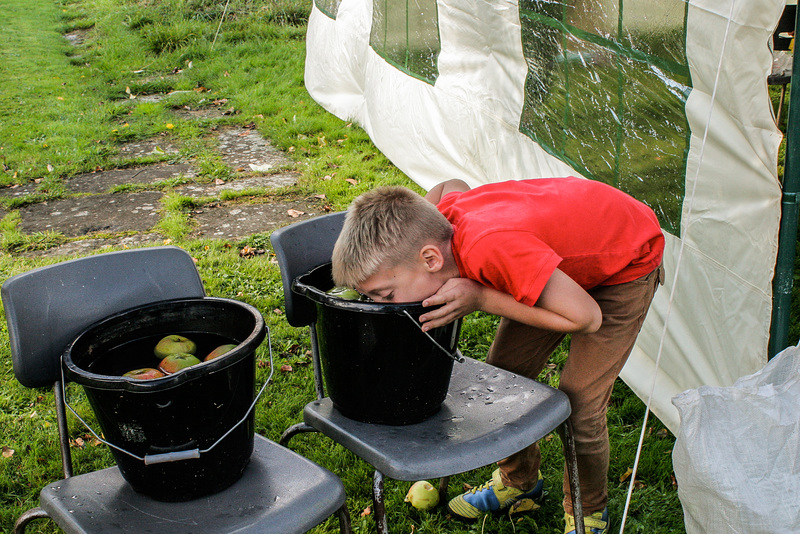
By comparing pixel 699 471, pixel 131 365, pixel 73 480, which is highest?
pixel 131 365

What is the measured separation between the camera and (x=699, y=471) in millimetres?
1604

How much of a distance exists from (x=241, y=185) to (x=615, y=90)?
11.0 feet

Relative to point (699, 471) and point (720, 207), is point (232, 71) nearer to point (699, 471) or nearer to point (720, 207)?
point (720, 207)

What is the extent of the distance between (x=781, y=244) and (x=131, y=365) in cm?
200

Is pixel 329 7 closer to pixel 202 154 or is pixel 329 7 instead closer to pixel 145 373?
pixel 202 154

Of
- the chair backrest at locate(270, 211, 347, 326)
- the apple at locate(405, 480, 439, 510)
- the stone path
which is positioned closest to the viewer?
the chair backrest at locate(270, 211, 347, 326)

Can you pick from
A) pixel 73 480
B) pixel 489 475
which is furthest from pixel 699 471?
pixel 73 480

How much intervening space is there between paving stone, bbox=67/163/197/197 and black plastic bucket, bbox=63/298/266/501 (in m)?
4.07

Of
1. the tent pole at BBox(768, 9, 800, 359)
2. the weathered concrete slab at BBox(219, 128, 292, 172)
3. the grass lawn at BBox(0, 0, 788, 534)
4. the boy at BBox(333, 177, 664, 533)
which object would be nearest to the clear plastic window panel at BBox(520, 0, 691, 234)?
the tent pole at BBox(768, 9, 800, 359)

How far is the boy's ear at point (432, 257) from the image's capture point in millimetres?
1695

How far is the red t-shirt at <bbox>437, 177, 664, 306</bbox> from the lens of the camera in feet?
5.20

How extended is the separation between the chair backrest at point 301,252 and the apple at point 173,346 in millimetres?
393

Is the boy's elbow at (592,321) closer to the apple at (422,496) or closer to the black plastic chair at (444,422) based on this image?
the black plastic chair at (444,422)

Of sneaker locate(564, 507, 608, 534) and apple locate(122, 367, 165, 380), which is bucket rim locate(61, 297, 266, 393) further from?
sneaker locate(564, 507, 608, 534)
